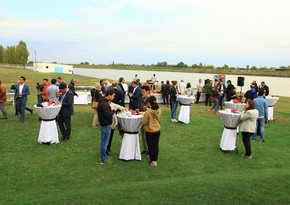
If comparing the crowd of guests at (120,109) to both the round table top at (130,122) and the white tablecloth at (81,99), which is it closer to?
the round table top at (130,122)

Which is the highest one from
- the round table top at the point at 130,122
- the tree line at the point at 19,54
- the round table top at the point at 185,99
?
the tree line at the point at 19,54

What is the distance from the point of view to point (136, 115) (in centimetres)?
745

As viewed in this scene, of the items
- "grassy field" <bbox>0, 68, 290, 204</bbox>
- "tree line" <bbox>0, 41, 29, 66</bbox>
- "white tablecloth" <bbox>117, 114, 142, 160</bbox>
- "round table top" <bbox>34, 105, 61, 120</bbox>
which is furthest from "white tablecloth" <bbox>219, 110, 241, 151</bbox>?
"tree line" <bbox>0, 41, 29, 66</bbox>

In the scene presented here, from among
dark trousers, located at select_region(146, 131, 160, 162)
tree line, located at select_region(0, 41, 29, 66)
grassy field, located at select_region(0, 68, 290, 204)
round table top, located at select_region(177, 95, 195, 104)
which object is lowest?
grassy field, located at select_region(0, 68, 290, 204)

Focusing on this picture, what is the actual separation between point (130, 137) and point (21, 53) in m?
85.7

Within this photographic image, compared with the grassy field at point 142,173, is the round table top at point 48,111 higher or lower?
higher

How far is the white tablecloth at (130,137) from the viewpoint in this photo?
285 inches

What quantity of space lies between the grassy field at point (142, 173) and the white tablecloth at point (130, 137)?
0.21m

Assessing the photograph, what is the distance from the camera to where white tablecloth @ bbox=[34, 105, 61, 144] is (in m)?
8.13

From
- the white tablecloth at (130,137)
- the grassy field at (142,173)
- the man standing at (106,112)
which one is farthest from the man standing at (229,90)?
the man standing at (106,112)

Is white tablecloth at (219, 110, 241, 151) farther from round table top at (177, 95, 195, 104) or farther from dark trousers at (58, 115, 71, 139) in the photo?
dark trousers at (58, 115, 71, 139)

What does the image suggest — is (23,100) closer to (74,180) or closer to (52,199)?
(74,180)

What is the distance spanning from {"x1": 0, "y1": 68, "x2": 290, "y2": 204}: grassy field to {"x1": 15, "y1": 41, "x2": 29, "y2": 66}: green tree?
80622mm

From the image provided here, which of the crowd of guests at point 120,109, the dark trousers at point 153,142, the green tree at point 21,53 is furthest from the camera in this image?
the green tree at point 21,53
